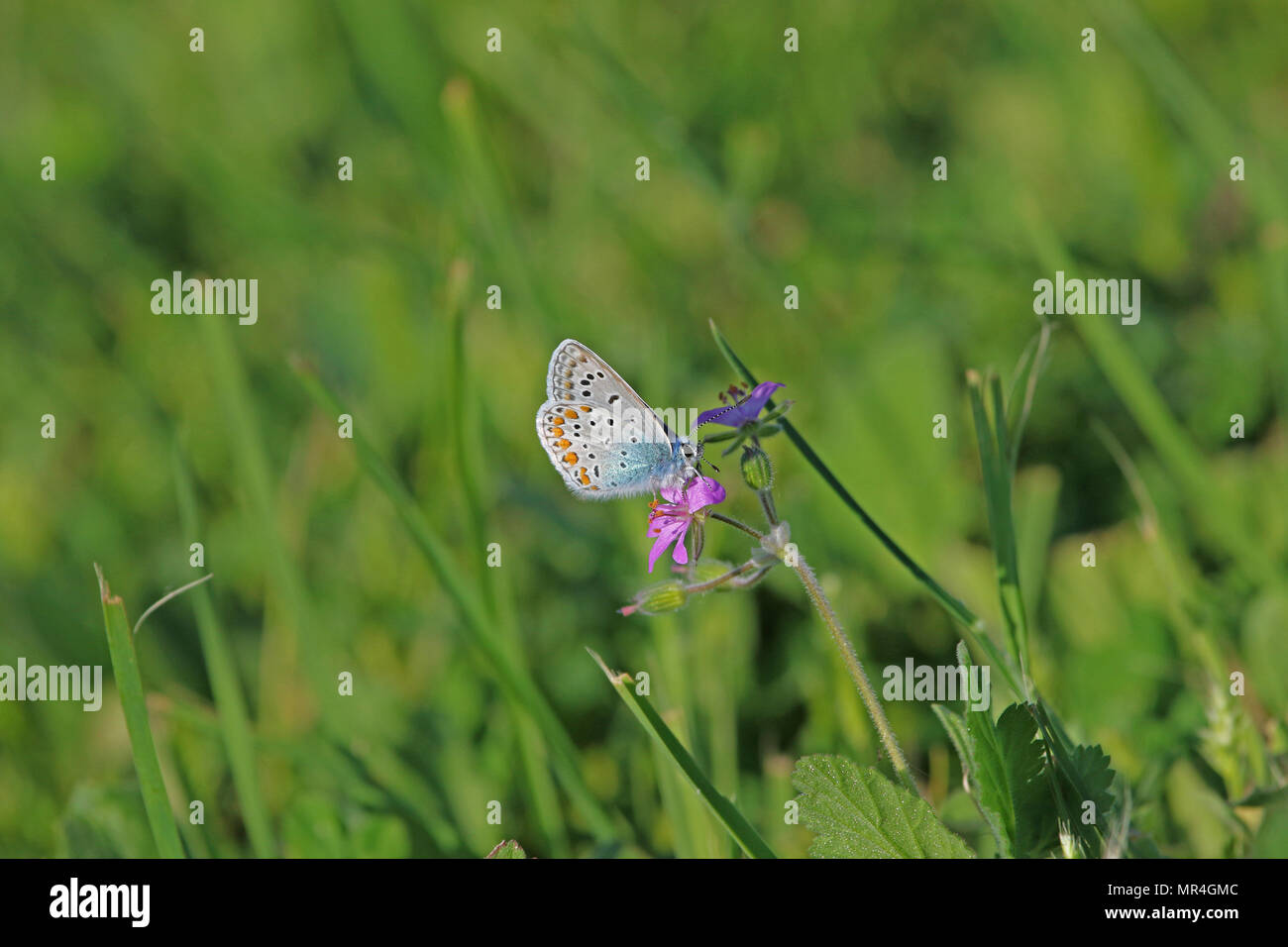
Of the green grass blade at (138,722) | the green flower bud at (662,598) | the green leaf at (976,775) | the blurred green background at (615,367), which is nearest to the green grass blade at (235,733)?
the blurred green background at (615,367)

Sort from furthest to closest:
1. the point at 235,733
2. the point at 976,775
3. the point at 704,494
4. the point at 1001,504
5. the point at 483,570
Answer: the point at 483,570 < the point at 235,733 < the point at 1001,504 < the point at 704,494 < the point at 976,775

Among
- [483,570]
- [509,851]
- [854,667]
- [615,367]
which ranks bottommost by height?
[509,851]

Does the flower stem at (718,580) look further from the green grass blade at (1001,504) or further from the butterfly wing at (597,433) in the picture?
the green grass blade at (1001,504)

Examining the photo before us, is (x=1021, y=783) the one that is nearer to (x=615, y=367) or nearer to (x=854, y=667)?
(x=854, y=667)

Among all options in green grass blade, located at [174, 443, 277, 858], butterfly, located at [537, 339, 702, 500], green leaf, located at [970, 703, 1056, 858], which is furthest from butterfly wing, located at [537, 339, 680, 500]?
green grass blade, located at [174, 443, 277, 858]

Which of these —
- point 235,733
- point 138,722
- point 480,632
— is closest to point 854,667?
point 480,632
